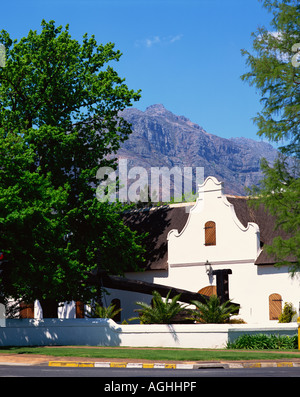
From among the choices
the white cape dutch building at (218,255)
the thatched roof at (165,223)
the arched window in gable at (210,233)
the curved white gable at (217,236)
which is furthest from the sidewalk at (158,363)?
the arched window in gable at (210,233)

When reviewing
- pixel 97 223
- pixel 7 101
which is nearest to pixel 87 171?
pixel 97 223

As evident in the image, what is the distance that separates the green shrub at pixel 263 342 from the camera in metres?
28.7

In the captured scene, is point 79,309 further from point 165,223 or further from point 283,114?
point 283,114

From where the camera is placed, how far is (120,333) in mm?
32156

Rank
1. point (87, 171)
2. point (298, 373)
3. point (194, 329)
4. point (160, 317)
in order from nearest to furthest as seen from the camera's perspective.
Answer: point (298, 373)
point (194, 329)
point (160, 317)
point (87, 171)

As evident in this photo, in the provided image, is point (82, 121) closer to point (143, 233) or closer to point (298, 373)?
point (143, 233)

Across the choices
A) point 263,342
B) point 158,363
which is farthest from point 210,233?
point 158,363

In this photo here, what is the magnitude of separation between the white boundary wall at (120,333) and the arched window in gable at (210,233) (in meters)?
12.2

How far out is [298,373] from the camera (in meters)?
17.6

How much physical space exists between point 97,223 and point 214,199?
8095 millimetres

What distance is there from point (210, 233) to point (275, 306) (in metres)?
6.50

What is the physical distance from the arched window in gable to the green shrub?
13995mm

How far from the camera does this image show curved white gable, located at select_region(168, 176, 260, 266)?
41.4 meters

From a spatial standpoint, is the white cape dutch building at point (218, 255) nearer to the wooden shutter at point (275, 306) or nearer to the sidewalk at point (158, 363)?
the wooden shutter at point (275, 306)
